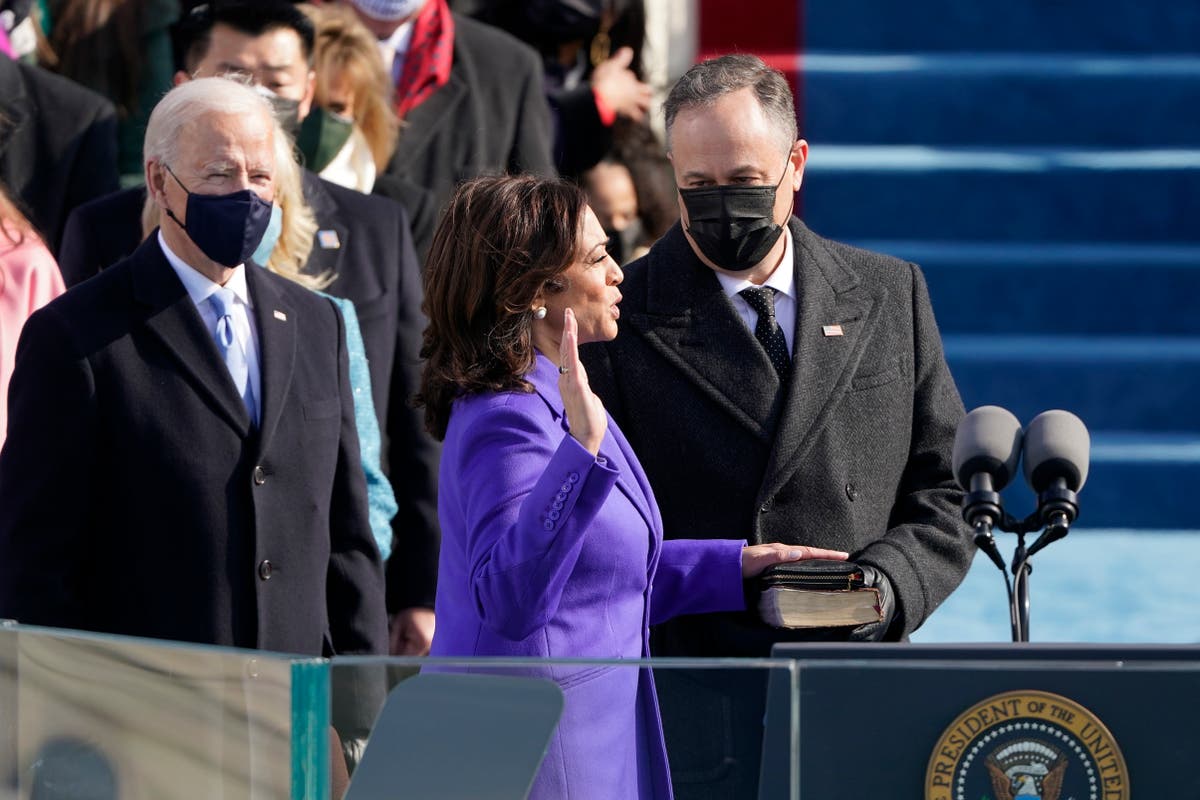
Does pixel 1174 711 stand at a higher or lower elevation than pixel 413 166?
lower

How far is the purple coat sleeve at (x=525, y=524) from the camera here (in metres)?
2.62

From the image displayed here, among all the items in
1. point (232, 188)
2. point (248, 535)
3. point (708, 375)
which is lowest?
point (248, 535)

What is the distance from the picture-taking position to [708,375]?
3338mm

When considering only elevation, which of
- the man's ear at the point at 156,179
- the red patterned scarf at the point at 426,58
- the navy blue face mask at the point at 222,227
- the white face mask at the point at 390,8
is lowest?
the navy blue face mask at the point at 222,227

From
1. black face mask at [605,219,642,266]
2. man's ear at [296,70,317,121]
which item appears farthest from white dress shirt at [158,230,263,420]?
black face mask at [605,219,642,266]

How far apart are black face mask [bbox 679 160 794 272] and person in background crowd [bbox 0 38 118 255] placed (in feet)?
6.97

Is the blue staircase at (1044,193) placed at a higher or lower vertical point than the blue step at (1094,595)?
higher

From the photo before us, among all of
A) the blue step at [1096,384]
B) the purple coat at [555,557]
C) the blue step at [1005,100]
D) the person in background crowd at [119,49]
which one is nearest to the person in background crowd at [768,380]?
the purple coat at [555,557]

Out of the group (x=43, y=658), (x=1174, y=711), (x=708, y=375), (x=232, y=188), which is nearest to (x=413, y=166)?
(x=232, y=188)

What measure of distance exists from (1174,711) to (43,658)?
1.29 meters

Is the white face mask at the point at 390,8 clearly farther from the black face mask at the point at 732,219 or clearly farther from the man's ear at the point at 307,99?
the black face mask at the point at 732,219

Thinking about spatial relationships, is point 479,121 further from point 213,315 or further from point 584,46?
point 213,315

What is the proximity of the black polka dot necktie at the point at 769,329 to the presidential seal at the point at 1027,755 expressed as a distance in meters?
1.26

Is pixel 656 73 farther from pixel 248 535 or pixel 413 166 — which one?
pixel 248 535
